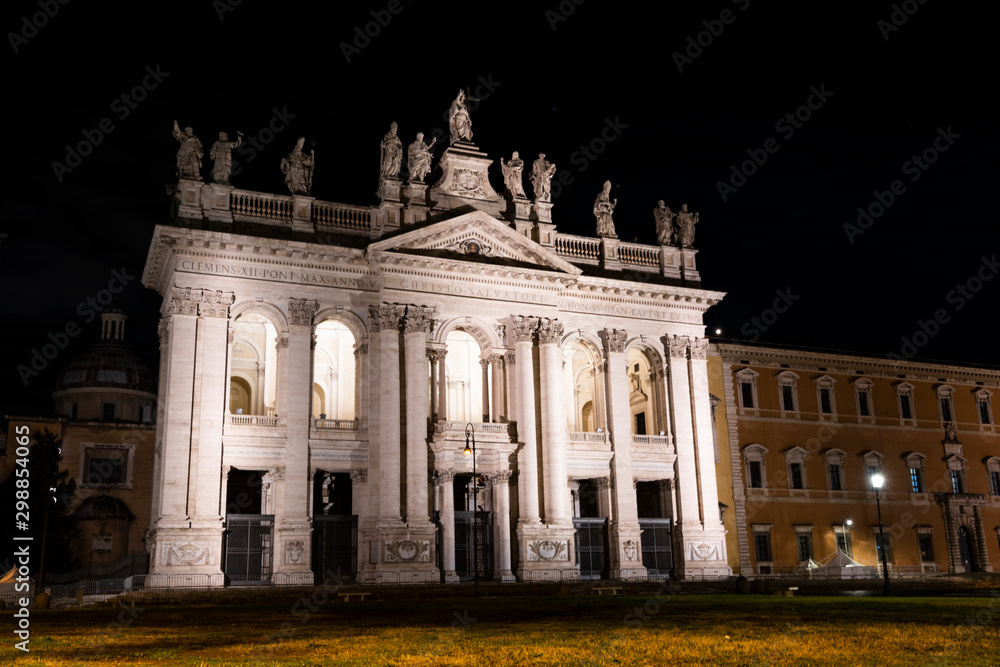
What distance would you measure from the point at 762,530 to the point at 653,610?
102ft

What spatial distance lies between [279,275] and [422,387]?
7.85 m

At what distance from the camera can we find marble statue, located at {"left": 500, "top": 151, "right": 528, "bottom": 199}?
155ft

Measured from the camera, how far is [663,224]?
50.3 m

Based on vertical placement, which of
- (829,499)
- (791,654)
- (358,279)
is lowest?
(791,654)

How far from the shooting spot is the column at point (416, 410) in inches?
1588

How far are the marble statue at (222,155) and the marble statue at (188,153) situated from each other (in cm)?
69

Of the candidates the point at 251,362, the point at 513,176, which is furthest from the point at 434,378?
the point at 513,176

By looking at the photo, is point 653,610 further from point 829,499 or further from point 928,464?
point 928,464

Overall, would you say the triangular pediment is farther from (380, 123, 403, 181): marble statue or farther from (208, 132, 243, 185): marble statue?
(208, 132, 243, 185): marble statue

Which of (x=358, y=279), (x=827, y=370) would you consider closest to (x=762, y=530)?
(x=827, y=370)

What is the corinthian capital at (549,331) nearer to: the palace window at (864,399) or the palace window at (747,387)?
the palace window at (747,387)

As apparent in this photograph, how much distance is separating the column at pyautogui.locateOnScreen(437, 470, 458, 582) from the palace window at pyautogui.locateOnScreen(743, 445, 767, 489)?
18.9 meters

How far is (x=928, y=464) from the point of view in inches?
2269

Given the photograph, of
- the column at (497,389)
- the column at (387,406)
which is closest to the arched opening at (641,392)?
the column at (497,389)
